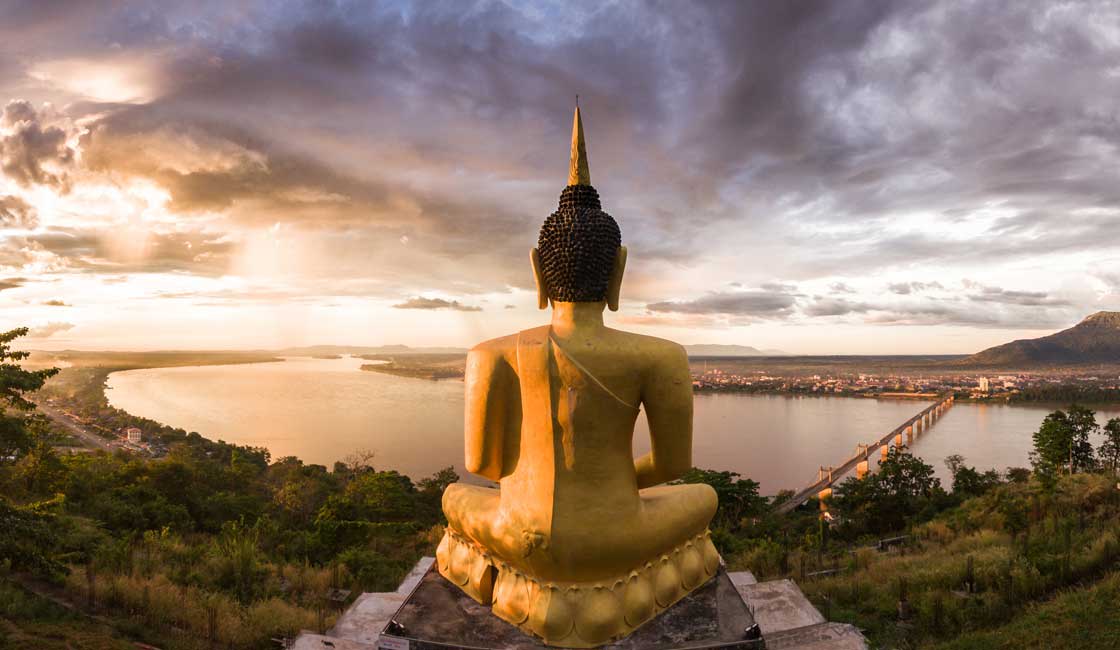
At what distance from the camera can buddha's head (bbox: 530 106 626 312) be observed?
16.6ft

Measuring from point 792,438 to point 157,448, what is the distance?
4650cm

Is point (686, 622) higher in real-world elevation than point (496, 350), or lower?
lower

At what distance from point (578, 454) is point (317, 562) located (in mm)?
10716

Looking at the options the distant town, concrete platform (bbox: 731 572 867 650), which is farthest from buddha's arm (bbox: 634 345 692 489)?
the distant town

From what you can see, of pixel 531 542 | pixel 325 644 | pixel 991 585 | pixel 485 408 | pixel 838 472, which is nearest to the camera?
pixel 531 542

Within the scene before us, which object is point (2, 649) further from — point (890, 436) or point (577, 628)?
point (890, 436)

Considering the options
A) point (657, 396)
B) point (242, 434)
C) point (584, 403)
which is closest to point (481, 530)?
point (584, 403)

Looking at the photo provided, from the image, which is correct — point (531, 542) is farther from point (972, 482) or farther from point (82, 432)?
point (82, 432)

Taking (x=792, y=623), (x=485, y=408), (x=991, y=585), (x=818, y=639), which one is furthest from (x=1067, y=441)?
(x=485, y=408)

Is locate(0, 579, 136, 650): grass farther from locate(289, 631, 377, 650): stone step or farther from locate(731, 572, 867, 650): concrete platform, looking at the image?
locate(731, 572, 867, 650): concrete platform

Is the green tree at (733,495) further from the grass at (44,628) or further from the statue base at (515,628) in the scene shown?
the grass at (44,628)

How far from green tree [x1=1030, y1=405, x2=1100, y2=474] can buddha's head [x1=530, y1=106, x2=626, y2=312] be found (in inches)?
935

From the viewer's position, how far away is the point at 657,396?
4902mm

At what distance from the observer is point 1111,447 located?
2611 cm
